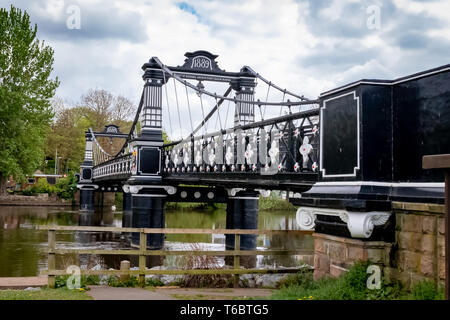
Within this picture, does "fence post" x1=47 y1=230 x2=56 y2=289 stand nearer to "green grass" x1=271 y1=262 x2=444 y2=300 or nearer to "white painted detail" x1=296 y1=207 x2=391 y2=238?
"green grass" x1=271 y1=262 x2=444 y2=300

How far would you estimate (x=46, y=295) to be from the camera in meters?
5.78

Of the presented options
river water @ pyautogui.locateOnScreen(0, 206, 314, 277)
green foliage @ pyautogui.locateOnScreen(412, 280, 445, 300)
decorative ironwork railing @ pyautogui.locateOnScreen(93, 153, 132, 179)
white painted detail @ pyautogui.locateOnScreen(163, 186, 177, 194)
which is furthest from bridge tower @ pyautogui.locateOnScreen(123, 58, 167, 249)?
green foliage @ pyautogui.locateOnScreen(412, 280, 445, 300)

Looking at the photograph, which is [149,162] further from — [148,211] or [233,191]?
[233,191]

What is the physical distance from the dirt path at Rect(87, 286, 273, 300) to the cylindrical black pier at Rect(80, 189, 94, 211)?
3034 centimetres

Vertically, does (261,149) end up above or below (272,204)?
above

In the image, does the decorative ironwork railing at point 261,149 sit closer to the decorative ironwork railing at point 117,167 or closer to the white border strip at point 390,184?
the white border strip at point 390,184

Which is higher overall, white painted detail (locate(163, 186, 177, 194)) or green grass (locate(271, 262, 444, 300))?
white painted detail (locate(163, 186, 177, 194))

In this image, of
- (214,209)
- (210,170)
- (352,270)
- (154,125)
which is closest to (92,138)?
(214,209)

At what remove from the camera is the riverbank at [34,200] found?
41506 mm

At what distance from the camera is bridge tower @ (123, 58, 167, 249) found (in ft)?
54.1

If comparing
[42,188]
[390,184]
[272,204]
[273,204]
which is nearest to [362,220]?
[390,184]

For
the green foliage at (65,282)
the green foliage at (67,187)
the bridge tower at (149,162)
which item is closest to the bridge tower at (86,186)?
the green foliage at (67,187)

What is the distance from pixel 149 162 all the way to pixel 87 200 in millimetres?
21186
